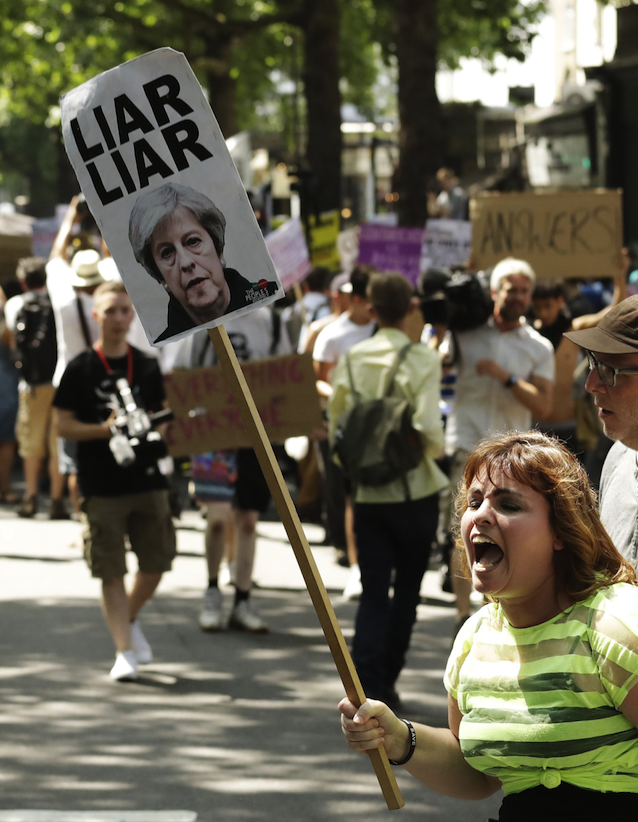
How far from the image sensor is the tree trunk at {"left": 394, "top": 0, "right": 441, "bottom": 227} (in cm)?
1461

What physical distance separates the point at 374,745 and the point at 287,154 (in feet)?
119

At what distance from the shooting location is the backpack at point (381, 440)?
6.13 meters

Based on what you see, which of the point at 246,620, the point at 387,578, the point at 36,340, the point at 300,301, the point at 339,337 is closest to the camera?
the point at 387,578

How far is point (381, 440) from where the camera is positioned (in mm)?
6176

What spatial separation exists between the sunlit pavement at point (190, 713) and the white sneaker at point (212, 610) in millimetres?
82

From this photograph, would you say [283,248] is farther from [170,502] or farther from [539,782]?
[539,782]

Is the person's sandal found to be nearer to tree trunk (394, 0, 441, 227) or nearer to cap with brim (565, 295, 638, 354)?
tree trunk (394, 0, 441, 227)

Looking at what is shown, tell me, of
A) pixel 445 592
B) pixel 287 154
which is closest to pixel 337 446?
pixel 445 592

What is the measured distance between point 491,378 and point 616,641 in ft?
15.6

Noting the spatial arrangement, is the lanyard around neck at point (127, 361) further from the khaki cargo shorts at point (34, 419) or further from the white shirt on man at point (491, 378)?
the khaki cargo shorts at point (34, 419)

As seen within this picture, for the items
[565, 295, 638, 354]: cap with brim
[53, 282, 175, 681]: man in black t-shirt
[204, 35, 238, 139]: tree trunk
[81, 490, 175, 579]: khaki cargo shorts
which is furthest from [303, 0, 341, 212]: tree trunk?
[565, 295, 638, 354]: cap with brim

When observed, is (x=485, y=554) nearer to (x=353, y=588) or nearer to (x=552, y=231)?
(x=353, y=588)

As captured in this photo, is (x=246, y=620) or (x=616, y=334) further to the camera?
(x=246, y=620)

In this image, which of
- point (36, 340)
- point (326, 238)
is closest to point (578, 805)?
point (36, 340)
